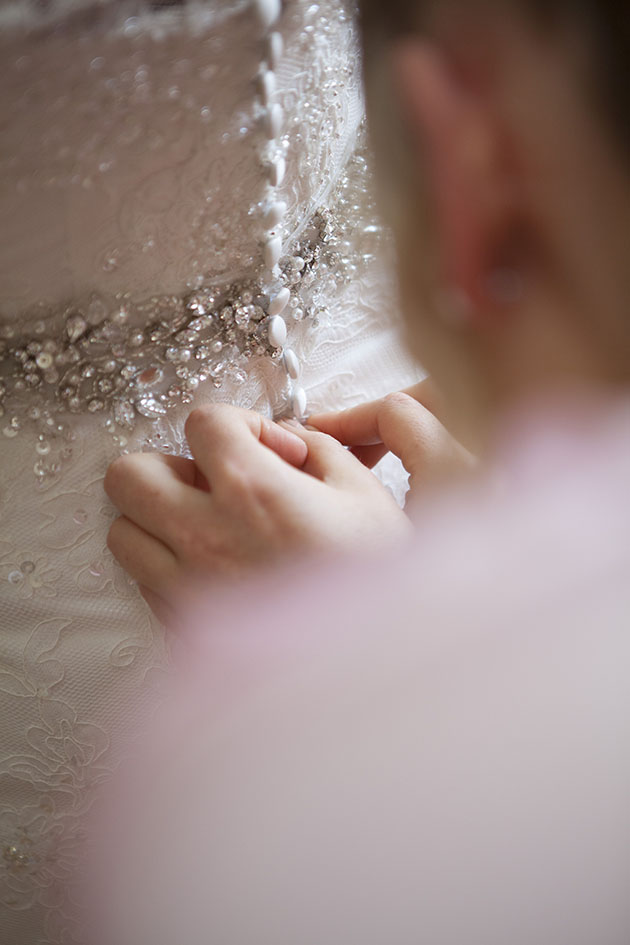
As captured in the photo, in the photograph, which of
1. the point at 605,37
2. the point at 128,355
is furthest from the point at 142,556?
the point at 605,37

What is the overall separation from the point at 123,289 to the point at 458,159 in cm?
25

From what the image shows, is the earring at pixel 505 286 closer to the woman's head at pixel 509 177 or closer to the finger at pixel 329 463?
the woman's head at pixel 509 177

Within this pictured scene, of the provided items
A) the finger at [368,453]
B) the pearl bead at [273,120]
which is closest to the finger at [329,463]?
the finger at [368,453]

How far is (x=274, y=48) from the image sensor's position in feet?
1.44

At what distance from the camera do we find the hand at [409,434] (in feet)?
1.85

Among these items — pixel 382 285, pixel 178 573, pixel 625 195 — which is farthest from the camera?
pixel 382 285

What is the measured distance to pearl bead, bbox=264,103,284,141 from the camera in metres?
0.46

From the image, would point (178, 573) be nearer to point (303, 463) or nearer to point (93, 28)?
point (303, 463)

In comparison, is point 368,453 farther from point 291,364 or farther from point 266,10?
point 266,10

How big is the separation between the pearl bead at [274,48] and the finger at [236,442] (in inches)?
8.6

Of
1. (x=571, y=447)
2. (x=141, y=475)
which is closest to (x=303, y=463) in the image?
(x=141, y=475)

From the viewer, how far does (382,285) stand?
679 millimetres

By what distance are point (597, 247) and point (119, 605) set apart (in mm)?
409

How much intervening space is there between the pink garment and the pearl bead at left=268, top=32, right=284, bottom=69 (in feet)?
0.89
